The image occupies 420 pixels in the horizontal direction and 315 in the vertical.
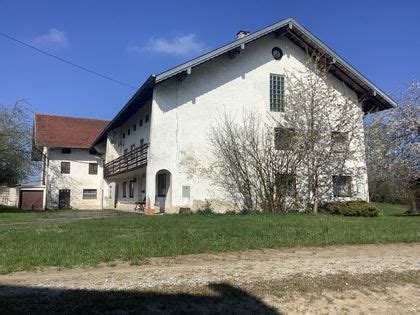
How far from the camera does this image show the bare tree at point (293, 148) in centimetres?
2531

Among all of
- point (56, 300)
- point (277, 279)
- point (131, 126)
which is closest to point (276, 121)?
point (131, 126)

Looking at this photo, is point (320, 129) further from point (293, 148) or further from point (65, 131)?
point (65, 131)

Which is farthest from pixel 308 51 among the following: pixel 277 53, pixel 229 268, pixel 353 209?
pixel 229 268

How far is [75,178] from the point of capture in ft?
149

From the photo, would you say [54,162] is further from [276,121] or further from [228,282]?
[228,282]

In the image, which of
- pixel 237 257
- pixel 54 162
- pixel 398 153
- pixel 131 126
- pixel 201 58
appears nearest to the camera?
pixel 237 257

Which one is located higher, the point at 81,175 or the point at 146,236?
the point at 81,175

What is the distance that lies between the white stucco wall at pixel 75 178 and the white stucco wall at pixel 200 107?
21.5 m

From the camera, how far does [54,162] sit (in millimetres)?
44531

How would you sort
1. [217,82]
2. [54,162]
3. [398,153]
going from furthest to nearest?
1. [54,162]
2. [398,153]
3. [217,82]

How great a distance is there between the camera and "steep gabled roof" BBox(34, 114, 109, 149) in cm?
4388

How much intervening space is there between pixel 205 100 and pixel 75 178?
23757 millimetres

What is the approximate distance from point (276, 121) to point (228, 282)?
2107cm

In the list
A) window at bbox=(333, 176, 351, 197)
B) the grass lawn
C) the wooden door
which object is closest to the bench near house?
window at bbox=(333, 176, 351, 197)
